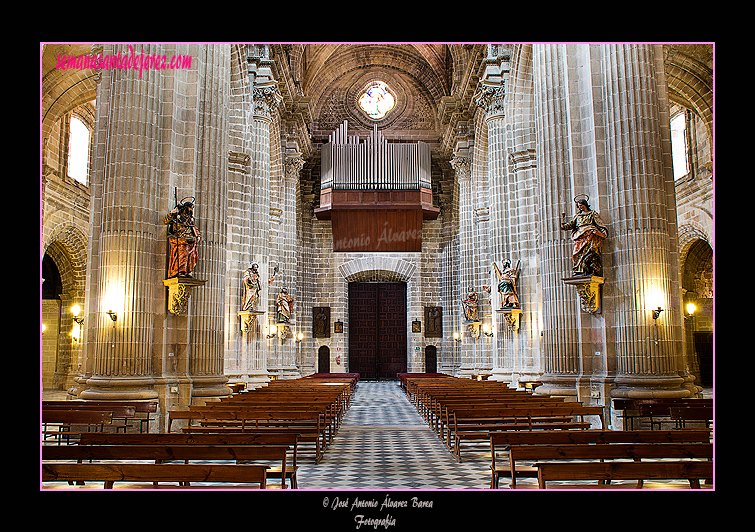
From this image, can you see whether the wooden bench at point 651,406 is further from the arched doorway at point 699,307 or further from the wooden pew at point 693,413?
the arched doorway at point 699,307

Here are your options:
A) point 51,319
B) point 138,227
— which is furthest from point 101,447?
point 51,319

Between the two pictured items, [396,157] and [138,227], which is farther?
[396,157]

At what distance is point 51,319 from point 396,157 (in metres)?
17.5

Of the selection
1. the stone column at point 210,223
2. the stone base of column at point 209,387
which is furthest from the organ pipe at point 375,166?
the stone base of column at point 209,387

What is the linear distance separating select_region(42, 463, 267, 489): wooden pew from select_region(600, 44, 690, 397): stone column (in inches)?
320

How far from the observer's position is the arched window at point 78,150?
904 inches

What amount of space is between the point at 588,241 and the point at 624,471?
7234 millimetres

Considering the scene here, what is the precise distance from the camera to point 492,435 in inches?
263

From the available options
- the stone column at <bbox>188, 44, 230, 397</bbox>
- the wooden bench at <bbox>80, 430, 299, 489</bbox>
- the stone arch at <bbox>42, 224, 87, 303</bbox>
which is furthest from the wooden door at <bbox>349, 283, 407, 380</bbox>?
the wooden bench at <bbox>80, 430, 299, 489</bbox>

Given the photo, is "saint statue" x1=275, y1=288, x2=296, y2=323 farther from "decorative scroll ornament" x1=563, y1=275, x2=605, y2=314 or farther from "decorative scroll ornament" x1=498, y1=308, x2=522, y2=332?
"decorative scroll ornament" x1=563, y1=275, x2=605, y2=314

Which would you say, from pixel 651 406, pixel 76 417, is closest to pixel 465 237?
pixel 651 406

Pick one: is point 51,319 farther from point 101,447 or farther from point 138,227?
point 101,447

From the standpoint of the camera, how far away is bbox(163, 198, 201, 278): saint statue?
11.0 meters

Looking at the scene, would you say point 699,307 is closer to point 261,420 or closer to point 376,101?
point 261,420
